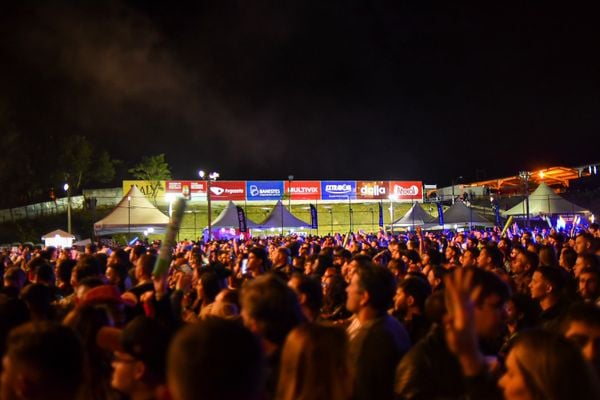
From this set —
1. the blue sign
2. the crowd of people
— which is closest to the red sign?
the blue sign

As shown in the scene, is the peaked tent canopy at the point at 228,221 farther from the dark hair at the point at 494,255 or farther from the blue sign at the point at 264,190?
the blue sign at the point at 264,190

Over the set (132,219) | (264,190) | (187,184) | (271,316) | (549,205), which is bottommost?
(271,316)

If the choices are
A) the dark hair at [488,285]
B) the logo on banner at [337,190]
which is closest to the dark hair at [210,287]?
A: the dark hair at [488,285]

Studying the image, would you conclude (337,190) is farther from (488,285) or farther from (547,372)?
(547,372)

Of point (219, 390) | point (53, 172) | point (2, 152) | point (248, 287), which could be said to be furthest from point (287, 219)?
point (53, 172)

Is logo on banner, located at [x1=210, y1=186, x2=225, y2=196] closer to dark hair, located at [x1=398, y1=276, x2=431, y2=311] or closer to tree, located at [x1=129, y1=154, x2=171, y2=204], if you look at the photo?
tree, located at [x1=129, y1=154, x2=171, y2=204]

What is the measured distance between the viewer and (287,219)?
25719 mm

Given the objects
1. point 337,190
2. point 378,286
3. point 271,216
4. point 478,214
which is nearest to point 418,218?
point 478,214

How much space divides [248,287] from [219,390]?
156 centimetres

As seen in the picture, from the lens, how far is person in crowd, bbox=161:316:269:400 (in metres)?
1.57

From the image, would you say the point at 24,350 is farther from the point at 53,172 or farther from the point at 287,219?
the point at 53,172

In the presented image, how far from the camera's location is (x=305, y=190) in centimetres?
4725

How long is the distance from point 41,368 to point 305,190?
45.2 meters

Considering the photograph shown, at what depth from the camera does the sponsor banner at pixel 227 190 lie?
4453 centimetres
